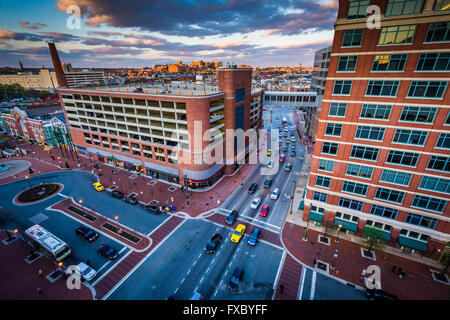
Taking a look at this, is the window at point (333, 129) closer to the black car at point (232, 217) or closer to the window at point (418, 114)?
the window at point (418, 114)

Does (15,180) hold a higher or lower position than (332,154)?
lower

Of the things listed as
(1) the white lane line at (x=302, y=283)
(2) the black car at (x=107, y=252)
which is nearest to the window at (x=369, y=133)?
(1) the white lane line at (x=302, y=283)

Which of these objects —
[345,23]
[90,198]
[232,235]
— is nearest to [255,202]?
[232,235]

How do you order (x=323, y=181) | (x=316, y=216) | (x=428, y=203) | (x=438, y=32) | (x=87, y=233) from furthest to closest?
(x=316, y=216), (x=87, y=233), (x=323, y=181), (x=428, y=203), (x=438, y=32)

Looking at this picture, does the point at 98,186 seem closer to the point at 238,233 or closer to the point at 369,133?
the point at 238,233

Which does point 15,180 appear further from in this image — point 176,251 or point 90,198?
point 176,251

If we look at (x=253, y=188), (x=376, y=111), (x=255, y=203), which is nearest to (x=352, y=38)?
(x=376, y=111)
